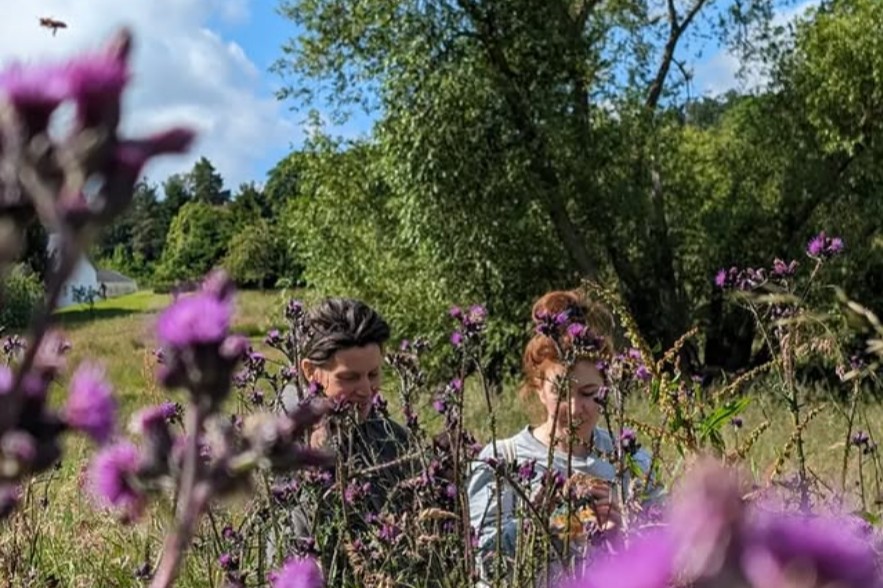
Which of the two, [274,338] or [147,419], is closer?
[147,419]

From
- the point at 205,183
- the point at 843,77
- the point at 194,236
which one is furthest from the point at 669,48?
the point at 205,183

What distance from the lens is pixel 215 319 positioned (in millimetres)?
690

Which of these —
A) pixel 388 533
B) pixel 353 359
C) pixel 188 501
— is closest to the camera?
pixel 188 501

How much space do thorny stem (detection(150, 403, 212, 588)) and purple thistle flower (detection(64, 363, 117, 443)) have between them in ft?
0.25

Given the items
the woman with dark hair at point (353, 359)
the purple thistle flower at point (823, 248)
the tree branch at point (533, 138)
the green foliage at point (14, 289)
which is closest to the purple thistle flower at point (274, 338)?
the woman with dark hair at point (353, 359)

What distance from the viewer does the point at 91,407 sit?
71 cm

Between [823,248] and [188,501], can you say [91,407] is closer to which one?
[188,501]

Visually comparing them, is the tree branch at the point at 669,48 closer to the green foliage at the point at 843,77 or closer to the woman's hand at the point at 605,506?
the green foliage at the point at 843,77

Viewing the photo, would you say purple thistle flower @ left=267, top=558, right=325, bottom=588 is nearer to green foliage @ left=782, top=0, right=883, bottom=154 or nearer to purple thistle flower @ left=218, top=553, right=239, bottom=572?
purple thistle flower @ left=218, top=553, right=239, bottom=572

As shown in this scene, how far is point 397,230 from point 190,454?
51.8 ft

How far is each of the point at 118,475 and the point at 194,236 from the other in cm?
7873

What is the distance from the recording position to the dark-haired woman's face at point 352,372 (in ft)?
13.2

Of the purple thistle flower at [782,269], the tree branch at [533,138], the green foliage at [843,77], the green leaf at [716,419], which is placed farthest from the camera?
the green foliage at [843,77]

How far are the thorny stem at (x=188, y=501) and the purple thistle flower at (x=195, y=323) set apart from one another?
4 cm
